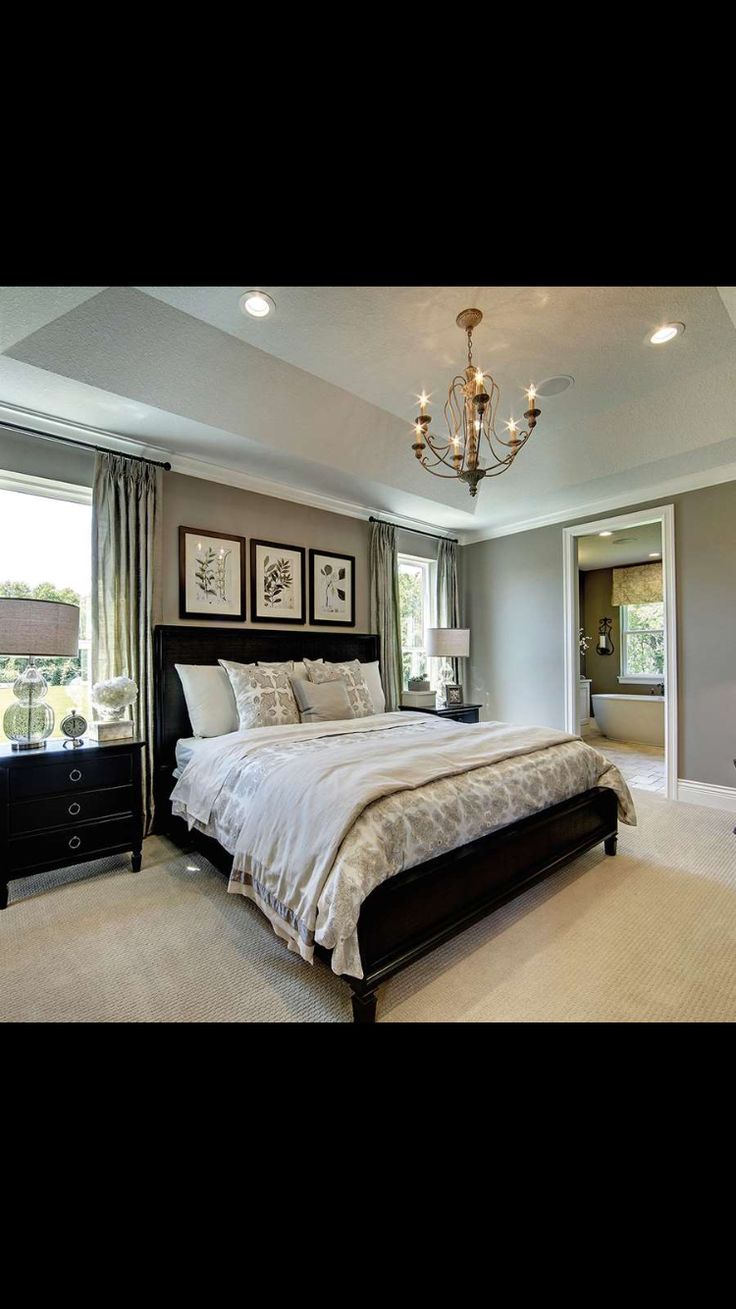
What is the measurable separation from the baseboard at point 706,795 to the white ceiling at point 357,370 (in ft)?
8.28

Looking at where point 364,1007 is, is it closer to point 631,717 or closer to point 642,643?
point 631,717

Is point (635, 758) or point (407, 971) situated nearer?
point (407, 971)

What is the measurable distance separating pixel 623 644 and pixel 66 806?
7459 millimetres

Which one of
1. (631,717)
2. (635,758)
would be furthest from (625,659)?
(635,758)

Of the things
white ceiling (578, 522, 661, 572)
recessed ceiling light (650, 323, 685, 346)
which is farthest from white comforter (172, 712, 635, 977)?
white ceiling (578, 522, 661, 572)

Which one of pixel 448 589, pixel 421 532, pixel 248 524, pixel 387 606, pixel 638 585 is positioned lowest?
pixel 387 606

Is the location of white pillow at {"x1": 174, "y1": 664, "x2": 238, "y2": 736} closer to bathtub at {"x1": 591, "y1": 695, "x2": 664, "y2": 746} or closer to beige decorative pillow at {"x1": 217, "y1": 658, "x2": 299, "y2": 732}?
beige decorative pillow at {"x1": 217, "y1": 658, "x2": 299, "y2": 732}

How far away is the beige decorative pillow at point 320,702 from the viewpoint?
341cm

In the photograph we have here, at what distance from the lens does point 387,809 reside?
5.78 ft
